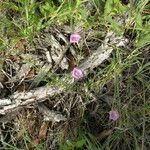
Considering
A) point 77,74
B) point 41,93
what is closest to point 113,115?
point 77,74

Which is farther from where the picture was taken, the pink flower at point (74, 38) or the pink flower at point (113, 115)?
the pink flower at point (74, 38)

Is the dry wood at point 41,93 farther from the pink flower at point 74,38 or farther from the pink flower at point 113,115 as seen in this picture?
the pink flower at point 113,115

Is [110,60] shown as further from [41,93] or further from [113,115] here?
[41,93]

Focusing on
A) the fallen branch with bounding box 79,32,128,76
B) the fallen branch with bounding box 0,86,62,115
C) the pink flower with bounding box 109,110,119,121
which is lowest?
the pink flower with bounding box 109,110,119,121

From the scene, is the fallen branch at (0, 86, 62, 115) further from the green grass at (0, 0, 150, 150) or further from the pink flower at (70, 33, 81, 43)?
the pink flower at (70, 33, 81, 43)

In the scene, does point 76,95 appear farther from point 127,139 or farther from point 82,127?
point 127,139

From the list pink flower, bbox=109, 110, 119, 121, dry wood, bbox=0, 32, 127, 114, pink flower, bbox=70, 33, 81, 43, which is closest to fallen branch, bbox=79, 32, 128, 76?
Answer: dry wood, bbox=0, 32, 127, 114

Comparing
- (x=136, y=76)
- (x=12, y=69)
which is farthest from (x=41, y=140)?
(x=136, y=76)

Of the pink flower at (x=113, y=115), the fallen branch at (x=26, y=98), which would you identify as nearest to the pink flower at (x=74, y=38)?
the fallen branch at (x=26, y=98)
